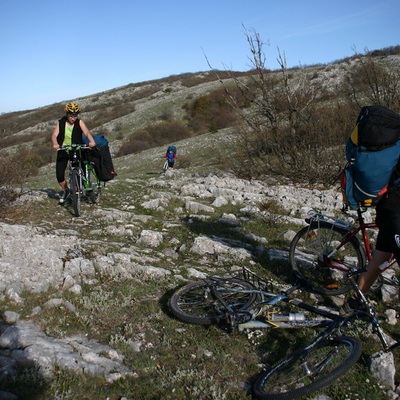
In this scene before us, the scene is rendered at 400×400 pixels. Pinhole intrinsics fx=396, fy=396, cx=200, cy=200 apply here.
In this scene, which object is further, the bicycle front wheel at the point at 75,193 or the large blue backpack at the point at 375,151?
the bicycle front wheel at the point at 75,193

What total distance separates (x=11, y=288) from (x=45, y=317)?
0.77 meters

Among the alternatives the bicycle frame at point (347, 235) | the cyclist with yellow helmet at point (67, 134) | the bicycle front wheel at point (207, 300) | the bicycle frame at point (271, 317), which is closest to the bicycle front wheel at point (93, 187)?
the cyclist with yellow helmet at point (67, 134)

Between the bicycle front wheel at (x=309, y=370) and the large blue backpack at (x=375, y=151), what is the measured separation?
165 cm

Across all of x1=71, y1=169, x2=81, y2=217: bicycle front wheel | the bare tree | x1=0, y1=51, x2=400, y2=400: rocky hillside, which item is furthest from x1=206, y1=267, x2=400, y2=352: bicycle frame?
the bare tree

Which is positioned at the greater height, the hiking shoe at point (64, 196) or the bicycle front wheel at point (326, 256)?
the hiking shoe at point (64, 196)

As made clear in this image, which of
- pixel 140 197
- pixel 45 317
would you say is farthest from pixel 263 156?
pixel 45 317

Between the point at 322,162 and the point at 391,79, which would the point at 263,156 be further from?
the point at 391,79

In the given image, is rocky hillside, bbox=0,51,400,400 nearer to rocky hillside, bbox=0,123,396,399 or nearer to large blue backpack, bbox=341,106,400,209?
rocky hillside, bbox=0,123,396,399

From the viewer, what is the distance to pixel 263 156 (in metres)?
16.7

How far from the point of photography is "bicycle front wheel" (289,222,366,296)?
18.9 feet

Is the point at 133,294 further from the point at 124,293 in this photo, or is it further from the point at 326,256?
the point at 326,256

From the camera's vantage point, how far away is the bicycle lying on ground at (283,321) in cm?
363

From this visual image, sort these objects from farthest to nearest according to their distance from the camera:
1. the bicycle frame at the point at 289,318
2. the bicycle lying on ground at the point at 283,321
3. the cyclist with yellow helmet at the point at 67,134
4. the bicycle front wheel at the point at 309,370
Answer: the cyclist with yellow helmet at the point at 67,134 < the bicycle frame at the point at 289,318 < the bicycle lying on ground at the point at 283,321 < the bicycle front wheel at the point at 309,370

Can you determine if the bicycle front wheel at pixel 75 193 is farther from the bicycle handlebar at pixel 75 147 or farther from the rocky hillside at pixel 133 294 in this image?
the bicycle handlebar at pixel 75 147
